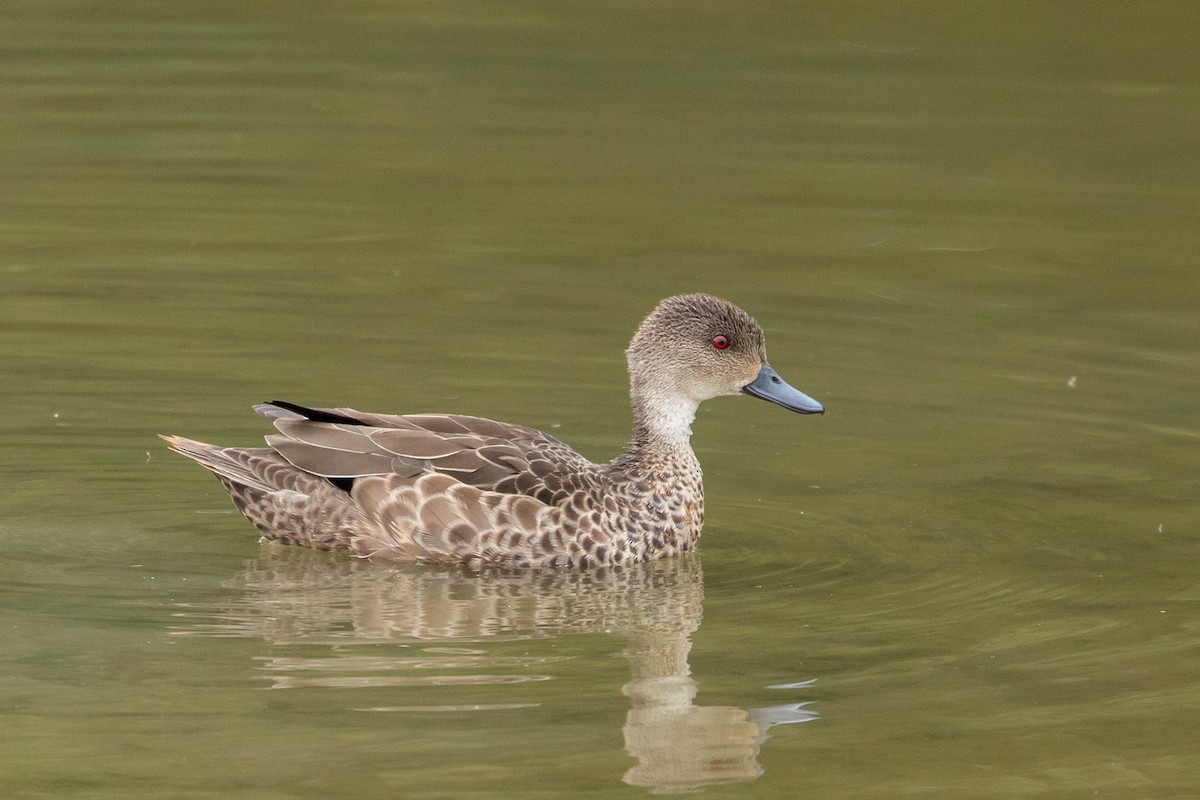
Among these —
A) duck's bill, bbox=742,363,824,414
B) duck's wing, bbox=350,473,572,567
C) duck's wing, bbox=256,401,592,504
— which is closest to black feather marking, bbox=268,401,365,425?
duck's wing, bbox=256,401,592,504

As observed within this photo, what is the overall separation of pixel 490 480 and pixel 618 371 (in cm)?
278

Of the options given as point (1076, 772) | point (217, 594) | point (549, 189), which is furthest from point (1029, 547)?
point (549, 189)

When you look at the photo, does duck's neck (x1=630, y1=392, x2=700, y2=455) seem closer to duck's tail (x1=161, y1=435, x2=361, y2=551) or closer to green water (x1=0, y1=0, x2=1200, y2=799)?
green water (x1=0, y1=0, x2=1200, y2=799)

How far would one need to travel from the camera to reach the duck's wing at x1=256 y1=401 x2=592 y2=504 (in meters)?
10.4

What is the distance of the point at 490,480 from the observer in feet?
34.2

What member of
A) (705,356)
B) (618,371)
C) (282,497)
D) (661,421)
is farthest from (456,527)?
(618,371)

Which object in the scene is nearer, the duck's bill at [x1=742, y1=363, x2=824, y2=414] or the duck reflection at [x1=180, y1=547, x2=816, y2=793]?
the duck reflection at [x1=180, y1=547, x2=816, y2=793]

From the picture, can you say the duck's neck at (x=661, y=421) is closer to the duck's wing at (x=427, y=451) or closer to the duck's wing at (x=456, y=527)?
the duck's wing at (x=427, y=451)

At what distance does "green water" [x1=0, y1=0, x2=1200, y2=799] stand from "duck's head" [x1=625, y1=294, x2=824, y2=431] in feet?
1.98

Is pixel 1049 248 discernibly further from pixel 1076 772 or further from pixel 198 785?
pixel 198 785

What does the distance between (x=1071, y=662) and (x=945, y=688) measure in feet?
2.16

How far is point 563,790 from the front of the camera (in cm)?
747

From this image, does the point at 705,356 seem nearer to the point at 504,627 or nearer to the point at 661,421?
the point at 661,421

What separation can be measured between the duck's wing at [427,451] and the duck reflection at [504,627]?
15.7 inches
